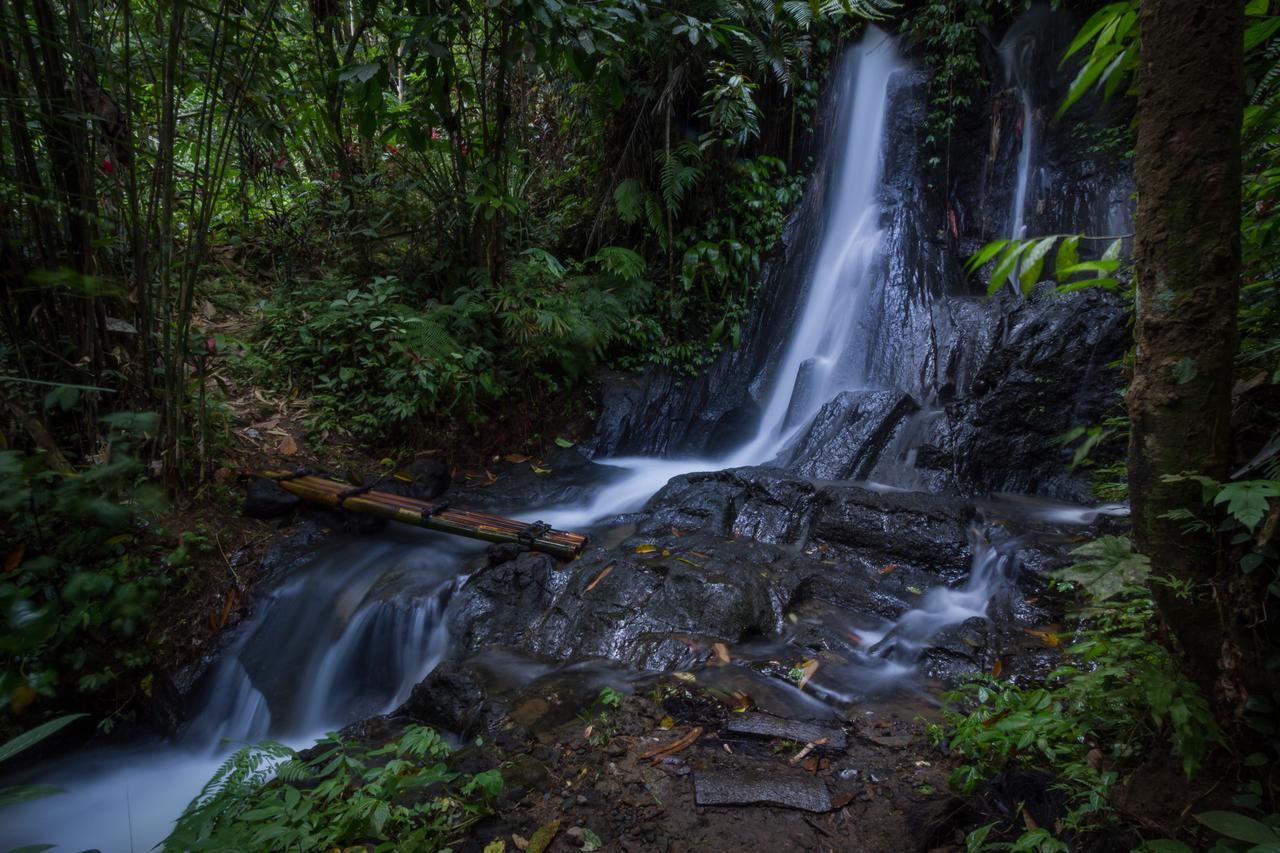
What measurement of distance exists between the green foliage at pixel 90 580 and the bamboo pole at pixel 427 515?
101 centimetres

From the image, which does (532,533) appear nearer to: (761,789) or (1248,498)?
(761,789)

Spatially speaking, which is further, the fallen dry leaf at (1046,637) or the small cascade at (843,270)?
the small cascade at (843,270)

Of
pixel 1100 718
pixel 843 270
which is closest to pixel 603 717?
pixel 1100 718

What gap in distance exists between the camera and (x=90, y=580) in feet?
10.1

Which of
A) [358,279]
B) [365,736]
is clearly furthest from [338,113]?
[365,736]

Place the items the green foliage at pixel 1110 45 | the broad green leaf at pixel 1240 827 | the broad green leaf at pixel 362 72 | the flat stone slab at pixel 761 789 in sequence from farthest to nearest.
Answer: the broad green leaf at pixel 362 72 < the flat stone slab at pixel 761 789 < the green foliage at pixel 1110 45 < the broad green leaf at pixel 1240 827

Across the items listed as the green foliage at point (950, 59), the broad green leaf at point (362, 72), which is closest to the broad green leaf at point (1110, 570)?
the broad green leaf at point (362, 72)

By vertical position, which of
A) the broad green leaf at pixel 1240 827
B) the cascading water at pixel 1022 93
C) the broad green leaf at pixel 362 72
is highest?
the cascading water at pixel 1022 93

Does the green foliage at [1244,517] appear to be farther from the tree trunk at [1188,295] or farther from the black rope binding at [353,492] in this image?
the black rope binding at [353,492]

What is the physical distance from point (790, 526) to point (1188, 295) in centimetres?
355

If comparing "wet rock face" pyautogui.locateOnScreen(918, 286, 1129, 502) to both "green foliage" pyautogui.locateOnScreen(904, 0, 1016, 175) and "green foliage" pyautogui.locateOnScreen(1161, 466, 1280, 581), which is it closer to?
"green foliage" pyautogui.locateOnScreen(904, 0, 1016, 175)

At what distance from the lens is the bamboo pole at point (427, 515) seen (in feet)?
14.8

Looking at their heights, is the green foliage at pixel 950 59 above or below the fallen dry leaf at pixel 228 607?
above

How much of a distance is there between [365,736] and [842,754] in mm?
2233
